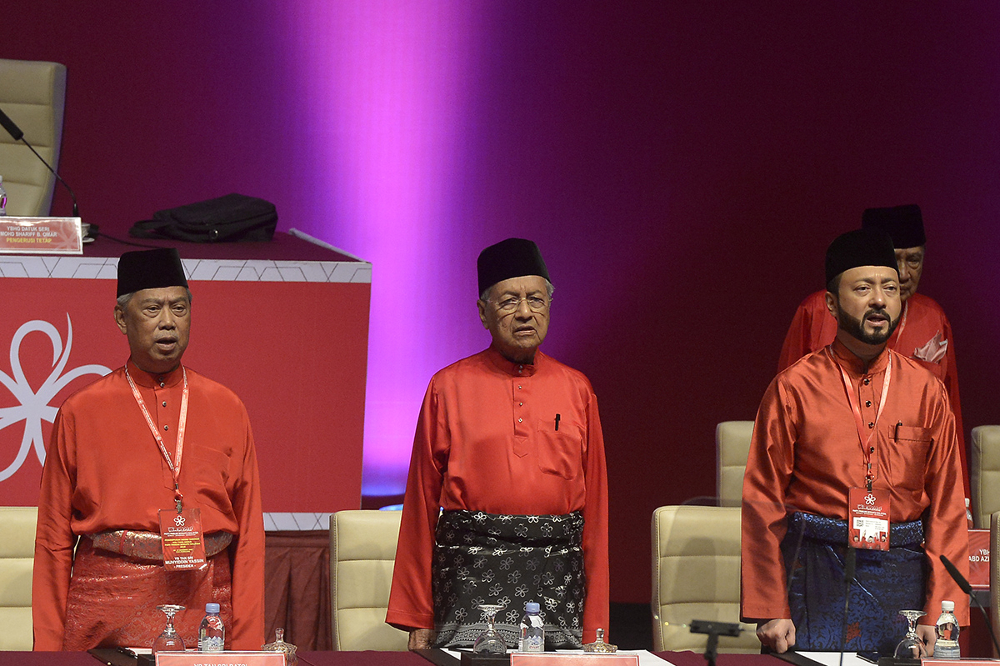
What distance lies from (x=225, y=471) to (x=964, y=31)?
12.2ft

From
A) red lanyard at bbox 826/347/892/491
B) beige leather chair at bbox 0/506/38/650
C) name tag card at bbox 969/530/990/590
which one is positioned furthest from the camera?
name tag card at bbox 969/530/990/590

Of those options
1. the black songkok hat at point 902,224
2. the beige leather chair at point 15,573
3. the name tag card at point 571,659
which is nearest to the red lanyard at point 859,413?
the name tag card at point 571,659

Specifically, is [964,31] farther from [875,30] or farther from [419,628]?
[419,628]

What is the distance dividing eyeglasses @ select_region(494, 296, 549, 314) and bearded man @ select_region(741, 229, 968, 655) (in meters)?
0.54

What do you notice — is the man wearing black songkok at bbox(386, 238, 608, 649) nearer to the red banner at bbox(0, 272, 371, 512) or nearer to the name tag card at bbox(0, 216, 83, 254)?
the red banner at bbox(0, 272, 371, 512)

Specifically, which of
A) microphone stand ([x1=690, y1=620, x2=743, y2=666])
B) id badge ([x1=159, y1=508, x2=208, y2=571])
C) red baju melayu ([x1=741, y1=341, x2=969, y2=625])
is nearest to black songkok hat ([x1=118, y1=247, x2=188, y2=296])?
id badge ([x1=159, y1=508, x2=208, y2=571])

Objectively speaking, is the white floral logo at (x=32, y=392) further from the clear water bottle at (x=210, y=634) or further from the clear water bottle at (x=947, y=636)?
the clear water bottle at (x=947, y=636)

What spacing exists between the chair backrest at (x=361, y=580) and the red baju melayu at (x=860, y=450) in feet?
2.92

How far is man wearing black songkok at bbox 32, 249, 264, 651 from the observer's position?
2857mm

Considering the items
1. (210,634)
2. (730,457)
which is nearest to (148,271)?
(210,634)

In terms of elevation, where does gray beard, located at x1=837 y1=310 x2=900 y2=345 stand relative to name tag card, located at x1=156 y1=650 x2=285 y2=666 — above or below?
above

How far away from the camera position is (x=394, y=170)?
5.43 m

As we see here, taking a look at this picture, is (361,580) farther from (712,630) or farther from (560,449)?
(712,630)

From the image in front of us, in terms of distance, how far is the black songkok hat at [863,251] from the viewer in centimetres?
303
